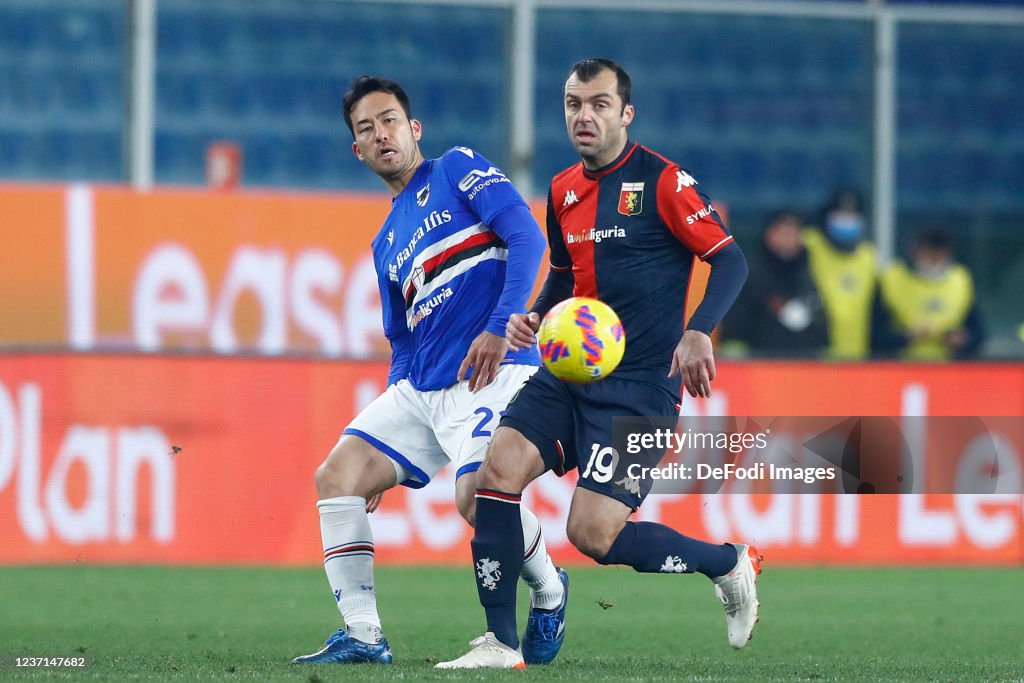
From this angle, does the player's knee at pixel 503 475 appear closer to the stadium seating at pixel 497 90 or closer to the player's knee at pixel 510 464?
the player's knee at pixel 510 464

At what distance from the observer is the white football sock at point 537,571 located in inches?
242

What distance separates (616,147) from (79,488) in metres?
4.97

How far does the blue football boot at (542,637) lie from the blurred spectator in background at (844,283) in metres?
6.70

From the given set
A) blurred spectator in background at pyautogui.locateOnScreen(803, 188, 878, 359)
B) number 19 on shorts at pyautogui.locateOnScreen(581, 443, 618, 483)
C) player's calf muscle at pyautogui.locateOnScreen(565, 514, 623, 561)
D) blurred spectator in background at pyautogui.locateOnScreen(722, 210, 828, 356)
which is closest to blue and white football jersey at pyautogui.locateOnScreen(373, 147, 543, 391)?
number 19 on shorts at pyautogui.locateOnScreen(581, 443, 618, 483)

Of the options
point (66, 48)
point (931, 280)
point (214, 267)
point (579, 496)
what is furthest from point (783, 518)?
point (66, 48)

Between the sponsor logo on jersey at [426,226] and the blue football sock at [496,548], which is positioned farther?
the sponsor logo on jersey at [426,226]

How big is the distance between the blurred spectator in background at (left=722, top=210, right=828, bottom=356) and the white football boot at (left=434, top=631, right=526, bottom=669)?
6.42 metres

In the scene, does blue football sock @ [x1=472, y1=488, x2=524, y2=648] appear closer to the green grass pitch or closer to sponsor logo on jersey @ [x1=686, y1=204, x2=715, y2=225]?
the green grass pitch

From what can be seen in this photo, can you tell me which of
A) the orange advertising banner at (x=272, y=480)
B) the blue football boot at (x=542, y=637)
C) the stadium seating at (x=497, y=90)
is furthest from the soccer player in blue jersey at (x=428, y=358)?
the stadium seating at (x=497, y=90)

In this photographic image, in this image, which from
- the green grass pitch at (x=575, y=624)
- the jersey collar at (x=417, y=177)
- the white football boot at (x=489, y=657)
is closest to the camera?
the white football boot at (x=489, y=657)

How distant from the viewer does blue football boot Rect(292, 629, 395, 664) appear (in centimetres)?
591

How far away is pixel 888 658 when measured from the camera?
6496mm

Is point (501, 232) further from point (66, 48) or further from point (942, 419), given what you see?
point (66, 48)

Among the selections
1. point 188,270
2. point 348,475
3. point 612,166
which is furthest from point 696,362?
point 188,270
